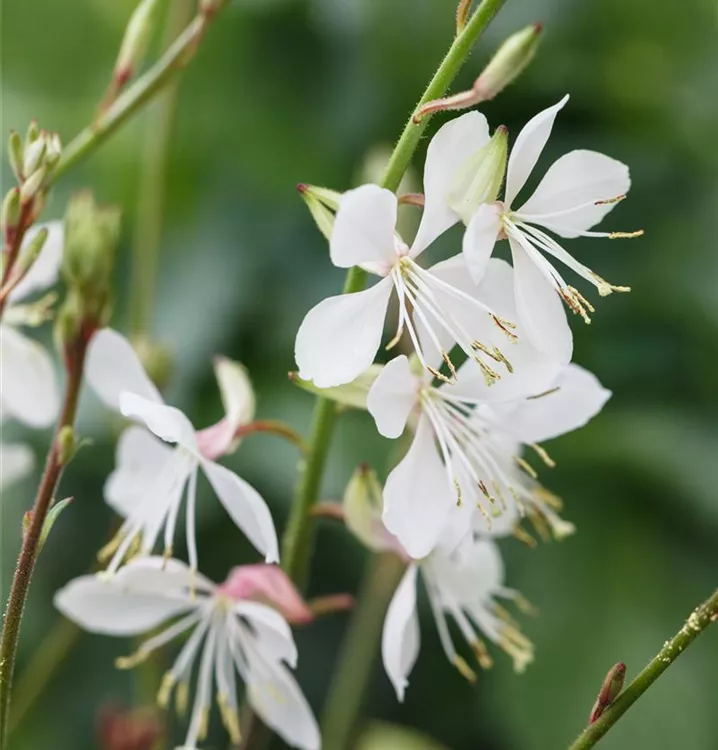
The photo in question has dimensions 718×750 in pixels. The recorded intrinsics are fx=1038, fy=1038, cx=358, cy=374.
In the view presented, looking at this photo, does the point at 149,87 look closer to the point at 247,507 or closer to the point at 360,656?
the point at 247,507

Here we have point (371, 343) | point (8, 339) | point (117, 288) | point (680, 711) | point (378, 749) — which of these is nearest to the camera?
point (371, 343)

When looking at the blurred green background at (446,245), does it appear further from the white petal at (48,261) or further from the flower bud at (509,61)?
the flower bud at (509,61)

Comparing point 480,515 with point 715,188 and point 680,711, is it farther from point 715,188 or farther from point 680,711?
point 715,188

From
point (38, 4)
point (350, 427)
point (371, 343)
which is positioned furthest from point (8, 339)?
point (38, 4)

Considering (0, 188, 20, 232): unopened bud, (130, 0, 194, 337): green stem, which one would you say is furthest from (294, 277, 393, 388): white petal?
(130, 0, 194, 337): green stem

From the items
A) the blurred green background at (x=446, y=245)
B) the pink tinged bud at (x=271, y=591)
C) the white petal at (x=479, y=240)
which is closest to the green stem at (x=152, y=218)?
the blurred green background at (x=446, y=245)

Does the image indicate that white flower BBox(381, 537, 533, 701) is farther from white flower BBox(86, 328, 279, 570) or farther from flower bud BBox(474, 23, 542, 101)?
flower bud BBox(474, 23, 542, 101)
